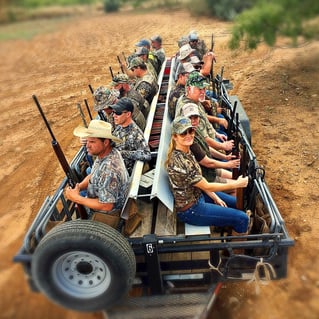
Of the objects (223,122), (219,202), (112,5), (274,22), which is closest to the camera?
(219,202)

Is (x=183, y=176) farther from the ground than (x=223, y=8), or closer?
farther from the ground

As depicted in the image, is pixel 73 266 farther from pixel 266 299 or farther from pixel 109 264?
pixel 266 299

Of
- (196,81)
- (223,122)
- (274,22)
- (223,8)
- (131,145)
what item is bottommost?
(223,8)

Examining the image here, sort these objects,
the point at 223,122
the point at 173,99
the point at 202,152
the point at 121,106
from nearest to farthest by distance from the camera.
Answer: the point at 202,152 → the point at 121,106 → the point at 173,99 → the point at 223,122

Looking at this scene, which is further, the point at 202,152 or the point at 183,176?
the point at 202,152

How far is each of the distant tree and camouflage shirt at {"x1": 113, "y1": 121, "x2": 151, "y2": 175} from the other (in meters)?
4.86

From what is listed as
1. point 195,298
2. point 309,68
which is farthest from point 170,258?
point 309,68

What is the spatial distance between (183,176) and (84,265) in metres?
1.24

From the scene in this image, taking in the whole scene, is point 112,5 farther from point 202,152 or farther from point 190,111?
point 202,152

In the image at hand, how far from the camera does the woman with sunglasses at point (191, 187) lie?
3.53 meters

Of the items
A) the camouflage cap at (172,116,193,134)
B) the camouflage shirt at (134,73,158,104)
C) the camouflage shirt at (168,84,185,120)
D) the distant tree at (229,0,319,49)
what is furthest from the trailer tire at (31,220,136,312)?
the distant tree at (229,0,319,49)

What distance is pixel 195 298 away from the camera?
142 inches

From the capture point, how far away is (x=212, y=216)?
12.2 ft

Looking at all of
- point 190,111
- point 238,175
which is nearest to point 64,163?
point 190,111
